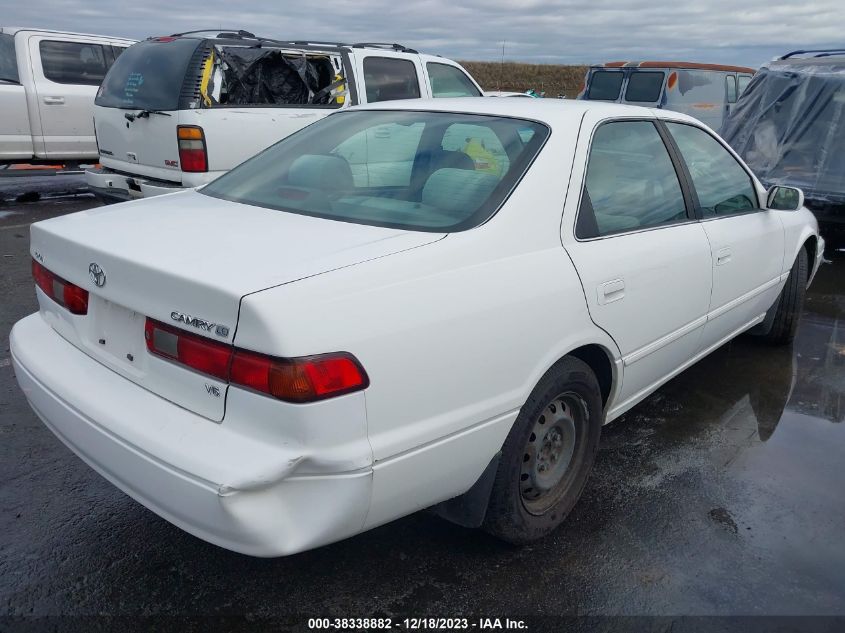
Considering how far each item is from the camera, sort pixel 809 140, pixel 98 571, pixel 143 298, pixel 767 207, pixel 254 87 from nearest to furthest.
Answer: pixel 143 298 < pixel 98 571 < pixel 767 207 < pixel 254 87 < pixel 809 140

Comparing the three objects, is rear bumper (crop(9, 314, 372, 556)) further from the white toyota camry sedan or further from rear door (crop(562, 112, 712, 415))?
rear door (crop(562, 112, 712, 415))

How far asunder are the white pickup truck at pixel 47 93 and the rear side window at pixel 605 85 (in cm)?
959

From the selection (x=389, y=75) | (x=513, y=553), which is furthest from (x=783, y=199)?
(x=389, y=75)

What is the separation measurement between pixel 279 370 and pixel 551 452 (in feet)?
4.38

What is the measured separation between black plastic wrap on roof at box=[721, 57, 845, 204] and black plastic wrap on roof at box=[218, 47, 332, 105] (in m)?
4.64

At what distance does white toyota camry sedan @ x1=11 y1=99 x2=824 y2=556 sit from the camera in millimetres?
1933

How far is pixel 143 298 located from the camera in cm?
216

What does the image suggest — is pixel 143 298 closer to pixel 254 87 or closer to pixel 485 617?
pixel 485 617

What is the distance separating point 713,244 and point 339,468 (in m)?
2.40

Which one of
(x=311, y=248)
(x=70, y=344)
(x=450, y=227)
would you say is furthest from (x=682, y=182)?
(x=70, y=344)

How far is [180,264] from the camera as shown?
6.96 feet

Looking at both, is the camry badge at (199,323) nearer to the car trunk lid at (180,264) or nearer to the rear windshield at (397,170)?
the car trunk lid at (180,264)

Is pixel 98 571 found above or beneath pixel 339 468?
beneath

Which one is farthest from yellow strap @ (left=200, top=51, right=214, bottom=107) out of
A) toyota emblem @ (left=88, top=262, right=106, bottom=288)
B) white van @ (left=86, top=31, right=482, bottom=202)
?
toyota emblem @ (left=88, top=262, right=106, bottom=288)
